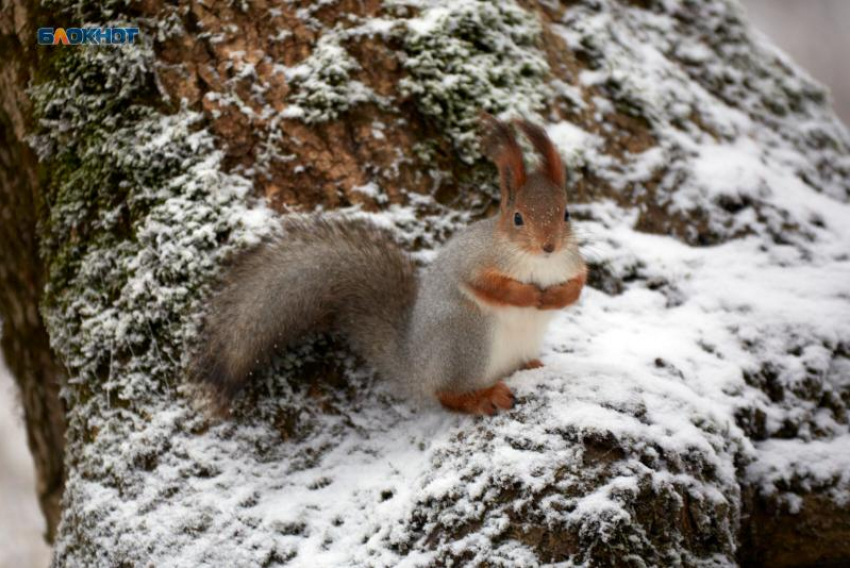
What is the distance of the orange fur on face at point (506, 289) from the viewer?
223 cm

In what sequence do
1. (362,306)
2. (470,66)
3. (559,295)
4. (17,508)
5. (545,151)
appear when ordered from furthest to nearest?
(17,508) → (470,66) → (362,306) → (559,295) → (545,151)

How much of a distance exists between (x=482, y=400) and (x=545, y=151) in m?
0.69

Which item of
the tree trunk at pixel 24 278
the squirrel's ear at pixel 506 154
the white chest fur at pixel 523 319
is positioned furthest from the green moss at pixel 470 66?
the tree trunk at pixel 24 278

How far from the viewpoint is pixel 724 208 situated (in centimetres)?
302

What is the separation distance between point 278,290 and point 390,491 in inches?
24.8

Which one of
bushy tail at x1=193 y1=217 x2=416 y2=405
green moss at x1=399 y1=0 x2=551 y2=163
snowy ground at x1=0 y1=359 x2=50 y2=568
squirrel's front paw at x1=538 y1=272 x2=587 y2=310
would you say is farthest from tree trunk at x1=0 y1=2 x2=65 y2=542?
snowy ground at x1=0 y1=359 x2=50 y2=568

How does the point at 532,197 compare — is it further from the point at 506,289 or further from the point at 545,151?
the point at 506,289

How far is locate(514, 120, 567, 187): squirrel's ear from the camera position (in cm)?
211

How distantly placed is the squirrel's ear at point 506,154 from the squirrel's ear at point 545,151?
0.05 metres

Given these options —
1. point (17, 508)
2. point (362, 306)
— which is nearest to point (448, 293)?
point (362, 306)

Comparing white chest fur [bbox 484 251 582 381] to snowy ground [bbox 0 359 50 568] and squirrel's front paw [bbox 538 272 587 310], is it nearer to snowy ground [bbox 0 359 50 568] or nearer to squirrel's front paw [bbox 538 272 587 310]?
squirrel's front paw [bbox 538 272 587 310]

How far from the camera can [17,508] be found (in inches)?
253

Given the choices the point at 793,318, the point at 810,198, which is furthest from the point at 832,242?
the point at 793,318

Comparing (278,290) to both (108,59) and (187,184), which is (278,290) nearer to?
(187,184)
